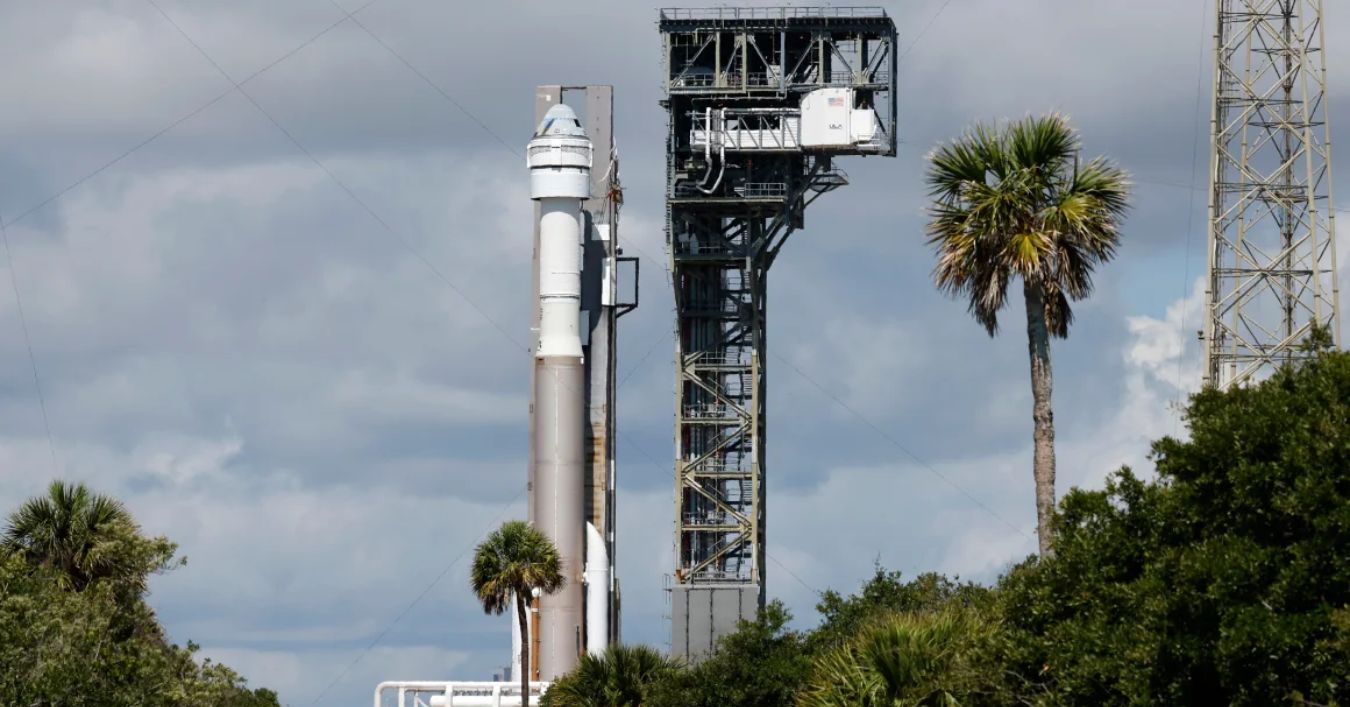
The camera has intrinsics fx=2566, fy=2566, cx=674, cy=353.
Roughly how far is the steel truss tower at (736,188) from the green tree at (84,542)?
48.5 m

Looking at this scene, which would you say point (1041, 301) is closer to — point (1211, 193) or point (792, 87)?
point (1211, 193)

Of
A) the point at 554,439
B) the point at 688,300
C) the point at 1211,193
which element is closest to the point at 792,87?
the point at 688,300

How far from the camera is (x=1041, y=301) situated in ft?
149

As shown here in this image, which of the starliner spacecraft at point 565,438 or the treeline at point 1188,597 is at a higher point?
the starliner spacecraft at point 565,438

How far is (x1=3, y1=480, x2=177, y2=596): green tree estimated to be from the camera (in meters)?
60.6

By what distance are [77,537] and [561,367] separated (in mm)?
45327

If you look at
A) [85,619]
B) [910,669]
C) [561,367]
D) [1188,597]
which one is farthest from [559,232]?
[1188,597]

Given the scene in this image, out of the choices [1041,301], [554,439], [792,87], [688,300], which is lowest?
[1041,301]

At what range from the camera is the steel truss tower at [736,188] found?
358 ft

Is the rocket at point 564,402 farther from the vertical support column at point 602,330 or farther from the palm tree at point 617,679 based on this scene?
the palm tree at point 617,679

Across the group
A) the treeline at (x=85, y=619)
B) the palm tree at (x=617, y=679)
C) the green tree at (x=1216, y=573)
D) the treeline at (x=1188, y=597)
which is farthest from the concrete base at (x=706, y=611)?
the green tree at (x=1216, y=573)

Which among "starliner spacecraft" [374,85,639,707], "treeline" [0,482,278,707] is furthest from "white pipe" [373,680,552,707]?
"treeline" [0,482,278,707]

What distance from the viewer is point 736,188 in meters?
111

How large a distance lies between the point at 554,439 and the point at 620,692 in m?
34.0
